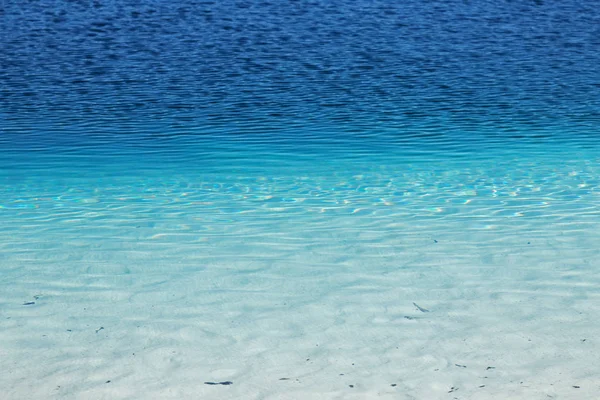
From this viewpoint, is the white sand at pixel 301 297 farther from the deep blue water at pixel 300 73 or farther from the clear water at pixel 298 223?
the deep blue water at pixel 300 73

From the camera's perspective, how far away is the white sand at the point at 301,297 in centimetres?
404

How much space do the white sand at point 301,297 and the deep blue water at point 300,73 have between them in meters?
3.26

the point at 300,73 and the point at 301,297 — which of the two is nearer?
the point at 301,297

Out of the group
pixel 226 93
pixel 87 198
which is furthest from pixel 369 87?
pixel 87 198

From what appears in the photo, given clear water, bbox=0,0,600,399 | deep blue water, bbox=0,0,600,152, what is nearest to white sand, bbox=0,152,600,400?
clear water, bbox=0,0,600,399

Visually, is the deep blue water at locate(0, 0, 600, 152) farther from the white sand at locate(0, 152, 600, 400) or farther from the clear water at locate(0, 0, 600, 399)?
the white sand at locate(0, 152, 600, 400)

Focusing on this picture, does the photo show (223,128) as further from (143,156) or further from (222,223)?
(222,223)

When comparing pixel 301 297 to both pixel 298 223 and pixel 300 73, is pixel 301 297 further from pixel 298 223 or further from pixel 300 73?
pixel 300 73

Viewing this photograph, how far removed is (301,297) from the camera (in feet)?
16.9

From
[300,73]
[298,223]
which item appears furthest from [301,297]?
[300,73]

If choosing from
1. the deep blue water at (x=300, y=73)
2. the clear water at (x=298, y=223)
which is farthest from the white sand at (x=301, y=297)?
the deep blue water at (x=300, y=73)

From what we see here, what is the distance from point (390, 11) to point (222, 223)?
A: 1685cm

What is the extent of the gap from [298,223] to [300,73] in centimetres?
881

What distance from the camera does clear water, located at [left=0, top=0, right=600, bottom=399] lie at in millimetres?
4242
